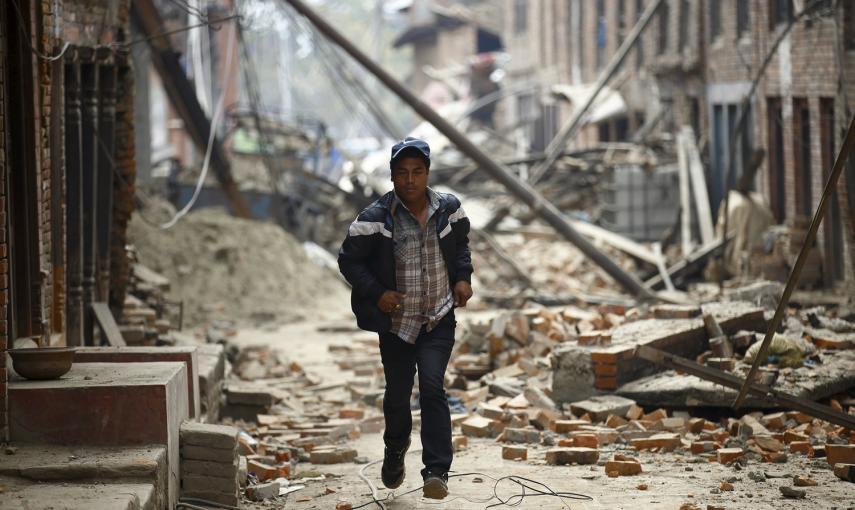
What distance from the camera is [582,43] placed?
1411 inches

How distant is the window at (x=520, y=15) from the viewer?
44062mm

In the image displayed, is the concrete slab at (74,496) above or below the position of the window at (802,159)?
below

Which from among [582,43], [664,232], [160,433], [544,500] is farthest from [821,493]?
[582,43]

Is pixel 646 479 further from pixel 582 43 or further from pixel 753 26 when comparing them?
pixel 582 43

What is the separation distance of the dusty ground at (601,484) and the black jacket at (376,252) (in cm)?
117

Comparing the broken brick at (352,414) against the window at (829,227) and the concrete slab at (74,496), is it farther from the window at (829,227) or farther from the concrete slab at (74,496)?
the window at (829,227)

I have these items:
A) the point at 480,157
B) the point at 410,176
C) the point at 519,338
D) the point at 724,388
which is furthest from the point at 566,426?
the point at 480,157

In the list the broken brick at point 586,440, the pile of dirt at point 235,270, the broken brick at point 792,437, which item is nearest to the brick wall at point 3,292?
the broken brick at point 586,440

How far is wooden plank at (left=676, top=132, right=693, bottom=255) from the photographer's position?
20.8m

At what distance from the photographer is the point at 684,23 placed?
85.5ft

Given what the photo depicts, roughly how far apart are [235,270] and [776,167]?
29.0 feet

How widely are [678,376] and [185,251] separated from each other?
440 inches

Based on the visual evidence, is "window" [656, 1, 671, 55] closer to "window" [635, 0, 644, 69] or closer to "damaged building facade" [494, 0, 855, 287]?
"damaged building facade" [494, 0, 855, 287]

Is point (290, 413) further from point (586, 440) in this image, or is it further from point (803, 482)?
point (803, 482)
